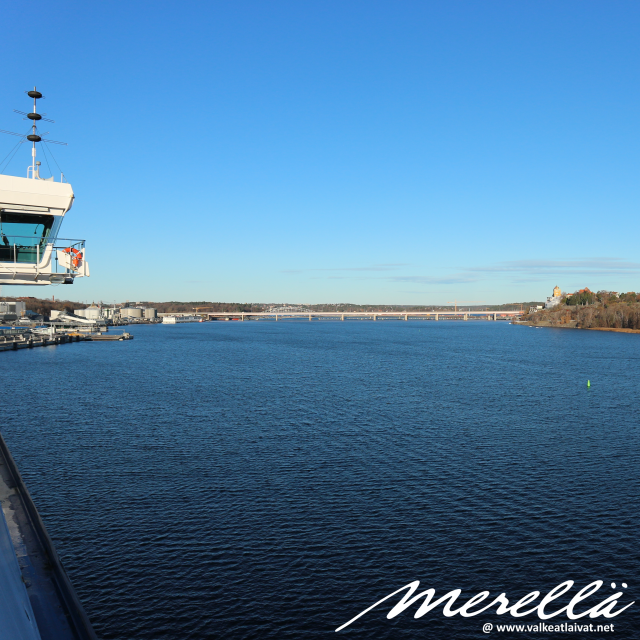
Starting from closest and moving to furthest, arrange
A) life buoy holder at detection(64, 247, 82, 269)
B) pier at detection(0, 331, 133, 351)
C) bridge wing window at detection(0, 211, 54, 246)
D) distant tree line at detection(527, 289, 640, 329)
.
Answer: bridge wing window at detection(0, 211, 54, 246), life buoy holder at detection(64, 247, 82, 269), pier at detection(0, 331, 133, 351), distant tree line at detection(527, 289, 640, 329)

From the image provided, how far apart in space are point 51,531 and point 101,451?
32.9 feet

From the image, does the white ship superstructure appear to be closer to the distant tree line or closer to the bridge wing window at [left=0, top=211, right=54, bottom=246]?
the bridge wing window at [left=0, top=211, right=54, bottom=246]

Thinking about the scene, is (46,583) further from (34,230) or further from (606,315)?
(606,315)

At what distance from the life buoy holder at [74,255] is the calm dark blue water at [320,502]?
9293 mm

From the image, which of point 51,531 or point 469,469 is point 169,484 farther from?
point 469,469

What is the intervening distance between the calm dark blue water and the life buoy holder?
9293 mm

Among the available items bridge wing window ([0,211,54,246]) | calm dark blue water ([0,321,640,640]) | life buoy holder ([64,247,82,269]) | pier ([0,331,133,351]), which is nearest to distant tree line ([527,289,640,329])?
calm dark blue water ([0,321,640,640])

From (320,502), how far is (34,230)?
14686 millimetres

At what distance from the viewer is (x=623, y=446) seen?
95.6ft

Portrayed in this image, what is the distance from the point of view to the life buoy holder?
1933cm

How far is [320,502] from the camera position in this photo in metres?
21.0

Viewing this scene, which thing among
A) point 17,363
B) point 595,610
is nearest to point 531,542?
point 595,610

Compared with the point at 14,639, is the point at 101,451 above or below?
below

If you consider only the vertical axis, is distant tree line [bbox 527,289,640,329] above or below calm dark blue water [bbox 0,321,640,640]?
above
